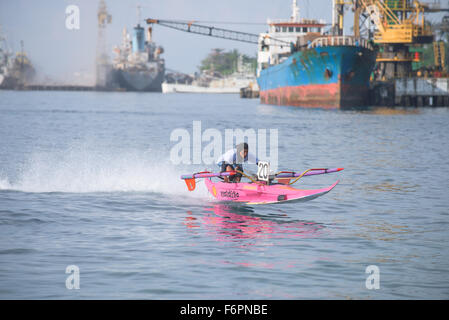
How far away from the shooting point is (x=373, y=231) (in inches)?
655

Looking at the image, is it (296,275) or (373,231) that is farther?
(373,231)

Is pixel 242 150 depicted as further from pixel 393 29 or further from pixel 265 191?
pixel 393 29

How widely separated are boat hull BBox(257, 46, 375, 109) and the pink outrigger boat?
5365 centimetres

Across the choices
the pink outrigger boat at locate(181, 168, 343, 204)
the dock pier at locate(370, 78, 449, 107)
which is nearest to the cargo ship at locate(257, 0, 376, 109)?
the dock pier at locate(370, 78, 449, 107)

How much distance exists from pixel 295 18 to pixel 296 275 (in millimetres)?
98605

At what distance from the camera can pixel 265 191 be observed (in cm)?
1917

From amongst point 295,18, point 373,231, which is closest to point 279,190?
point 373,231

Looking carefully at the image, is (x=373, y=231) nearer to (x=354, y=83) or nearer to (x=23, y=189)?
(x=23, y=189)

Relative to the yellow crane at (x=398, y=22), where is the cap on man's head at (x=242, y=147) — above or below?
below

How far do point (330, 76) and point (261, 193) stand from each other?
56.0 metres

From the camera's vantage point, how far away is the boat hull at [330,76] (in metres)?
72.3

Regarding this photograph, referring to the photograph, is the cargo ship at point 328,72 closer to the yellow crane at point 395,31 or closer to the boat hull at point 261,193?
the yellow crane at point 395,31

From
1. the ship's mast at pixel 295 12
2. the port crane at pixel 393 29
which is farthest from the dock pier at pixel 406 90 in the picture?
the ship's mast at pixel 295 12

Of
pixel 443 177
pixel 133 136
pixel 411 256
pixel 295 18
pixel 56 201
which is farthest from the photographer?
pixel 295 18
